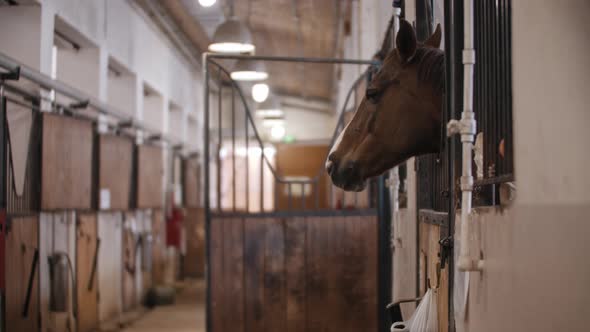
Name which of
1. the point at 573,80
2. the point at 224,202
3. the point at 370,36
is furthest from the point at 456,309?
the point at 224,202

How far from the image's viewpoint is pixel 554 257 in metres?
1.15

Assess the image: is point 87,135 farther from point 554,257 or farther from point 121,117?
point 554,257

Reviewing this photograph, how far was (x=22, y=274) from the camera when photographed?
191 inches

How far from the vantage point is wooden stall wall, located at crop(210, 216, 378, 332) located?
4344 mm

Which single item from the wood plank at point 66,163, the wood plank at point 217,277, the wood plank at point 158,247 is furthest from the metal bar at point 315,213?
the wood plank at point 158,247

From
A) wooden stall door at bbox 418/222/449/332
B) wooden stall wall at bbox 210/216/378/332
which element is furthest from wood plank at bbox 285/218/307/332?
wooden stall door at bbox 418/222/449/332

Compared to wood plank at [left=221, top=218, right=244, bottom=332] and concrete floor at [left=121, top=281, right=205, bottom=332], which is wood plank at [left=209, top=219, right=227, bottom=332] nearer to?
wood plank at [left=221, top=218, right=244, bottom=332]

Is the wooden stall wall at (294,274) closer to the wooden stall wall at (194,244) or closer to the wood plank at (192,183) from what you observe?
the wooden stall wall at (194,244)

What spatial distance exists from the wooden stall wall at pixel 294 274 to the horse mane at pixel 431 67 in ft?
7.77

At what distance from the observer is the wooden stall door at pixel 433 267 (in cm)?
213

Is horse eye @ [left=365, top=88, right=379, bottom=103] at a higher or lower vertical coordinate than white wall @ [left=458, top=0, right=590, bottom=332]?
higher

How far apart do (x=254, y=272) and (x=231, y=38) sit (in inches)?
100

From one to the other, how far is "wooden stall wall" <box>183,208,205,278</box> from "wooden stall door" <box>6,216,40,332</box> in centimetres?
630

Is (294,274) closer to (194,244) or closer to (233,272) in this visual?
(233,272)
